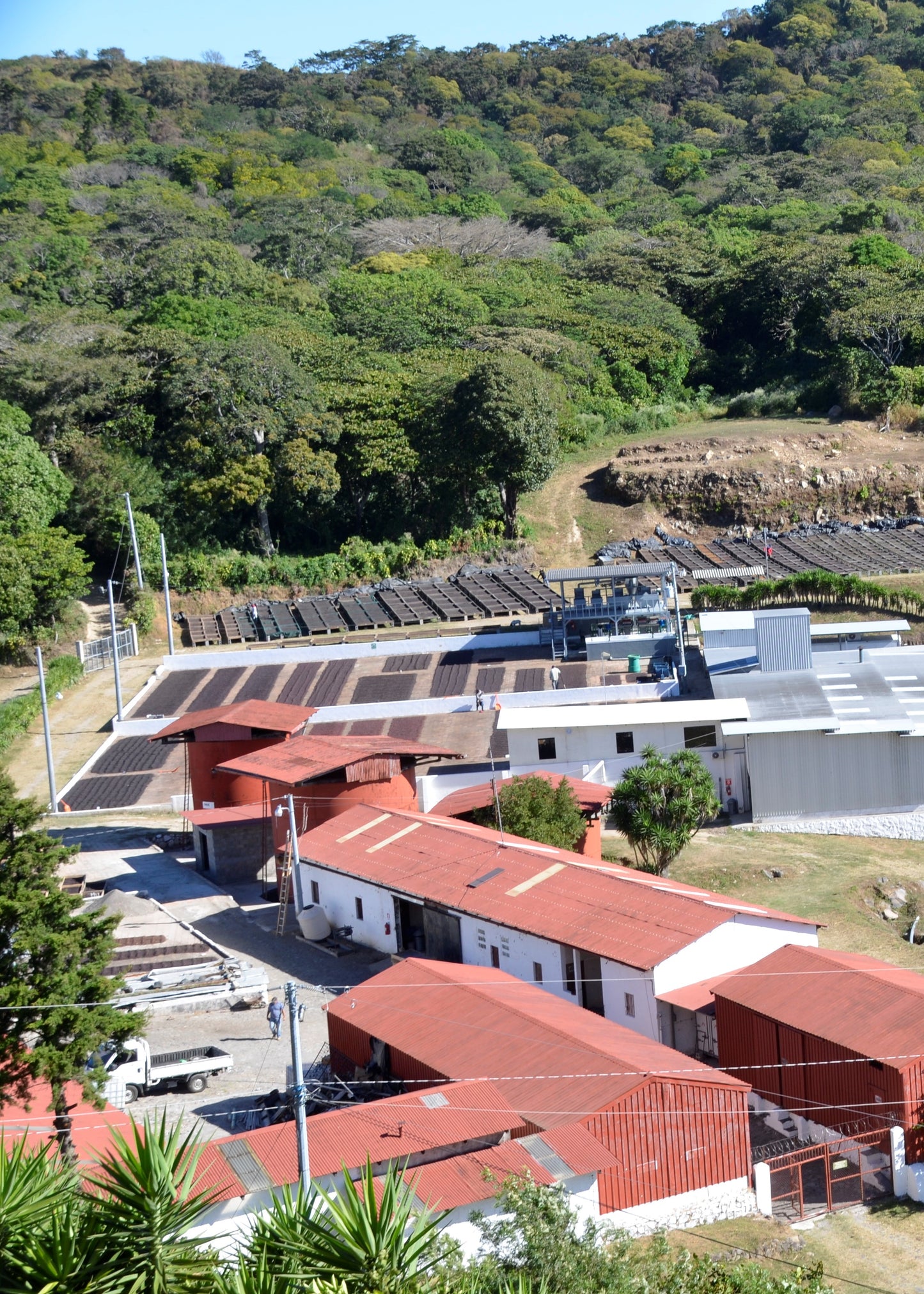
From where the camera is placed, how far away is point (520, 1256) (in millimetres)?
13039

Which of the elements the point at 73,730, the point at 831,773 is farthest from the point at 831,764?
the point at 73,730

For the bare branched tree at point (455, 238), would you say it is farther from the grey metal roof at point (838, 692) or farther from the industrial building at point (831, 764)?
the industrial building at point (831, 764)

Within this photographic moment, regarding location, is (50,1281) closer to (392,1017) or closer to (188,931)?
(392,1017)

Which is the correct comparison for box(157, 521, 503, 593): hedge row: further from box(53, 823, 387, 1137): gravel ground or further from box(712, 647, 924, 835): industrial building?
box(712, 647, 924, 835): industrial building

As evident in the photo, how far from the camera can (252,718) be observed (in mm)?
36500

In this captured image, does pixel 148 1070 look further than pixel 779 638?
No

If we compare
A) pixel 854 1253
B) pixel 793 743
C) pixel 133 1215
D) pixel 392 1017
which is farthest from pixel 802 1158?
pixel 793 743

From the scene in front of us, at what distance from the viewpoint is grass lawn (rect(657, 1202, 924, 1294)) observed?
15.9 meters

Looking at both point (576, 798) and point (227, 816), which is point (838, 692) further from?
point (227, 816)

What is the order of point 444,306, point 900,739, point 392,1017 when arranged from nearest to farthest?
point 392,1017 → point 900,739 → point 444,306

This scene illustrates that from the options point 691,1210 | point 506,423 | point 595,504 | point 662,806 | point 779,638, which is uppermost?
point 506,423

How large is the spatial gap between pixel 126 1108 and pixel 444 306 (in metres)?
65.7

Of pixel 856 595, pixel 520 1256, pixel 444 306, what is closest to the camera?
pixel 520 1256

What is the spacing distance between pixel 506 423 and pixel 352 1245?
4972 cm
